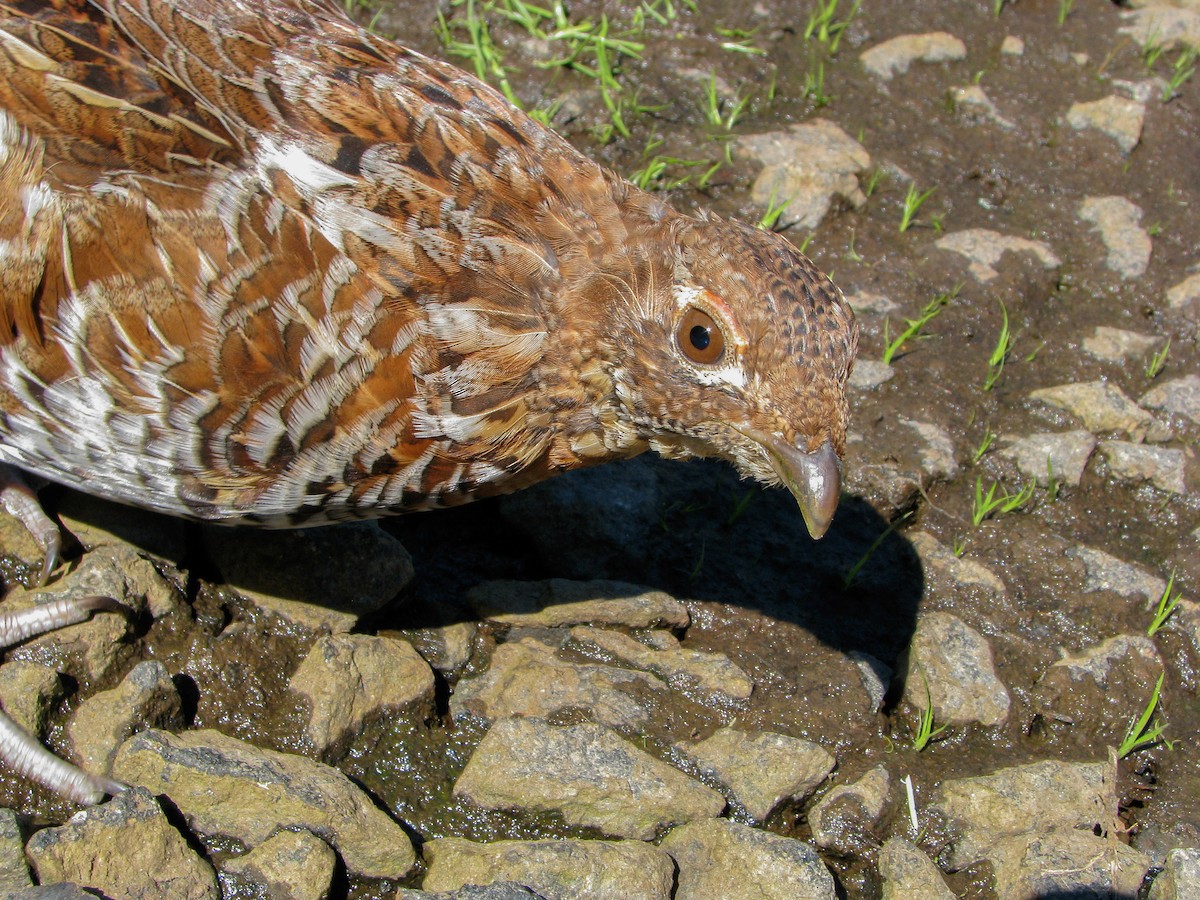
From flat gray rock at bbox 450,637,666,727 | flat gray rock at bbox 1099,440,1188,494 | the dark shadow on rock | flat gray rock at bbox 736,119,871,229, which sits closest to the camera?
flat gray rock at bbox 450,637,666,727

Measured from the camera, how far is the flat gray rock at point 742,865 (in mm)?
3344

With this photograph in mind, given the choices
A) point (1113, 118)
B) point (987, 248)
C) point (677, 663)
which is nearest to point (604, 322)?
point (677, 663)

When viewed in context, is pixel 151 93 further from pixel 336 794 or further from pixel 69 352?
pixel 336 794

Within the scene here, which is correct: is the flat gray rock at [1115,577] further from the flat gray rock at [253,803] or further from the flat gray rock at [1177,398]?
the flat gray rock at [253,803]

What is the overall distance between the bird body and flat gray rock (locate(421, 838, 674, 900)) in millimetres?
961

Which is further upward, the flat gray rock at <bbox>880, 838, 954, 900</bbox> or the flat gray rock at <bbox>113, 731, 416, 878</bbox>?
the flat gray rock at <bbox>113, 731, 416, 878</bbox>

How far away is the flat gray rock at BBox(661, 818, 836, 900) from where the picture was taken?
3.34m

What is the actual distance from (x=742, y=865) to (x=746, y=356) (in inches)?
55.3

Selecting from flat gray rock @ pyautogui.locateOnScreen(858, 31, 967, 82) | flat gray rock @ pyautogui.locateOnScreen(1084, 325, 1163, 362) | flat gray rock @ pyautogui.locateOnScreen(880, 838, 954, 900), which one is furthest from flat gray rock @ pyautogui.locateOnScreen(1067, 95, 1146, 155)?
flat gray rock @ pyautogui.locateOnScreen(880, 838, 954, 900)

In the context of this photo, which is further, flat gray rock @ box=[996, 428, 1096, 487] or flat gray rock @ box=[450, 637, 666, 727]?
flat gray rock @ box=[996, 428, 1096, 487]

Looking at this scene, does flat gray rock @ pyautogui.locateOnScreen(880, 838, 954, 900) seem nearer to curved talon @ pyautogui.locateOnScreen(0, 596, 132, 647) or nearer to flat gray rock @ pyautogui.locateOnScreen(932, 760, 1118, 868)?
flat gray rock @ pyautogui.locateOnScreen(932, 760, 1118, 868)

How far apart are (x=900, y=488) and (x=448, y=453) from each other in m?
1.98

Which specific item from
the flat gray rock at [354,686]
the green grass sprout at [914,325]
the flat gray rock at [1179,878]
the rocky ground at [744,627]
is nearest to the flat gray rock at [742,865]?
the rocky ground at [744,627]

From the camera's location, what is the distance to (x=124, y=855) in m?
3.07
